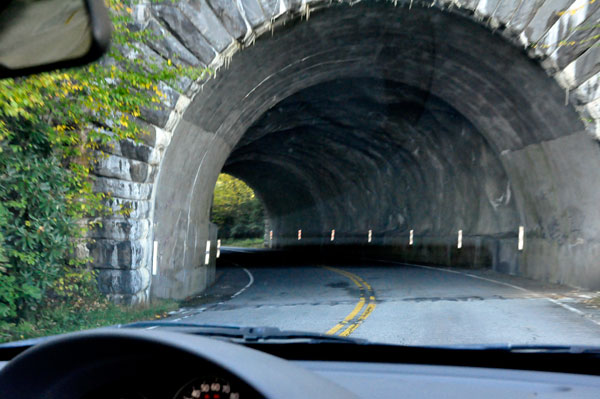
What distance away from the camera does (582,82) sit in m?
12.9

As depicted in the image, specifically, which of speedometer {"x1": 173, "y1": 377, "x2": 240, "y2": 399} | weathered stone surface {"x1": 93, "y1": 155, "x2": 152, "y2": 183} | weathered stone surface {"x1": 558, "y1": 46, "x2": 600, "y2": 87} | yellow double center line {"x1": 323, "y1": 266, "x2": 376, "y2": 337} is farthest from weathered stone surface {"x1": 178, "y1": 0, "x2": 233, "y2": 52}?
speedometer {"x1": 173, "y1": 377, "x2": 240, "y2": 399}

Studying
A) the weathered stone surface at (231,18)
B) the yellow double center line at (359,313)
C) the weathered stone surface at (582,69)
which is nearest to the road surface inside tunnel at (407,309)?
the yellow double center line at (359,313)

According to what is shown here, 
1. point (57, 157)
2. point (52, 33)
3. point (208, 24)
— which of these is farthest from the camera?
point (208, 24)

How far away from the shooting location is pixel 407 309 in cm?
1113

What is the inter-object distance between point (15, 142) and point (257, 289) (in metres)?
8.98

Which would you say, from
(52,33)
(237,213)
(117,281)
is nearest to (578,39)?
(117,281)

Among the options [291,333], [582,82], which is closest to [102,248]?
[291,333]

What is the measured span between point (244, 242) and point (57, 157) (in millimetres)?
53525

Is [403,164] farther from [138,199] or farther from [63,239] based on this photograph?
[63,239]

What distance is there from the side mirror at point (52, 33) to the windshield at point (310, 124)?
355 centimetres

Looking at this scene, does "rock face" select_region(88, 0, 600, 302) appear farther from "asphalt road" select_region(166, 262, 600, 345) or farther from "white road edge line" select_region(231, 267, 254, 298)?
"asphalt road" select_region(166, 262, 600, 345)

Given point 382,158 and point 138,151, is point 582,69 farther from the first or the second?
point 382,158

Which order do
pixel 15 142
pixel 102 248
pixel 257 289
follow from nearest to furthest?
pixel 15 142, pixel 102 248, pixel 257 289

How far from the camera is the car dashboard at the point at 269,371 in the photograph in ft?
6.33
